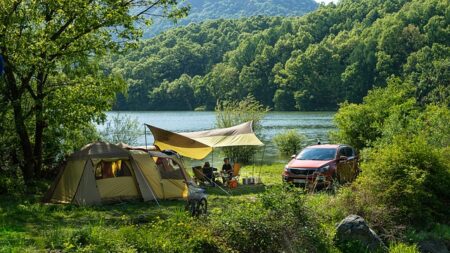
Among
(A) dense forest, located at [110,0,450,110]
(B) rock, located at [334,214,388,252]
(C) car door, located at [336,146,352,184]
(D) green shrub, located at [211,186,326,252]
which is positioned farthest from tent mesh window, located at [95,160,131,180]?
(A) dense forest, located at [110,0,450,110]

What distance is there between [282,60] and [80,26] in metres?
113

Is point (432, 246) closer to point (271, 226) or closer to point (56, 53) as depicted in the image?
point (271, 226)

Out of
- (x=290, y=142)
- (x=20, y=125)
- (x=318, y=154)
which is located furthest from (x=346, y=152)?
(x=290, y=142)

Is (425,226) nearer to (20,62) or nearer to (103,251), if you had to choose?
(103,251)

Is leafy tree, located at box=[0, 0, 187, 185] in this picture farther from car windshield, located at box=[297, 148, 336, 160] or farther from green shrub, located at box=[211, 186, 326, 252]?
green shrub, located at box=[211, 186, 326, 252]

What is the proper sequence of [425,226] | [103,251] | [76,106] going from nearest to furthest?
[103,251] → [425,226] → [76,106]

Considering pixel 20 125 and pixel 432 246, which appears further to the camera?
pixel 20 125

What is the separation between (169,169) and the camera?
16.1 meters

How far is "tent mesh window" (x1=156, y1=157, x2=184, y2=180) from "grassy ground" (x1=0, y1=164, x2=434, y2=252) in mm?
1168

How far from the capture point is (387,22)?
106750 mm

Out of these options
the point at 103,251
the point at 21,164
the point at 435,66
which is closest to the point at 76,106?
the point at 21,164

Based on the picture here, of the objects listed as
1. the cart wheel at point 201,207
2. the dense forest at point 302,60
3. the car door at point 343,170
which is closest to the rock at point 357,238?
the cart wheel at point 201,207

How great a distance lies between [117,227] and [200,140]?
31.8ft

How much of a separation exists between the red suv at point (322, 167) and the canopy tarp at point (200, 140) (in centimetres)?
172
